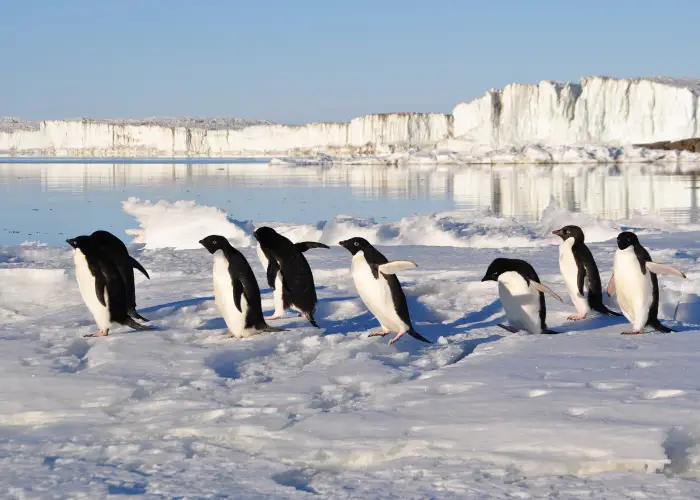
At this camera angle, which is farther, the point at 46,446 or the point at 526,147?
the point at 526,147

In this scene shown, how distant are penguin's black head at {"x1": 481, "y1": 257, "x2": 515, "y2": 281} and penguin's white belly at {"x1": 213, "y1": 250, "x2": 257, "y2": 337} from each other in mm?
1681

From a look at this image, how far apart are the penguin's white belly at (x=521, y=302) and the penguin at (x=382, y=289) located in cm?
78

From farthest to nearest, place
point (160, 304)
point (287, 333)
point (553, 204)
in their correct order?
point (553, 204) → point (160, 304) → point (287, 333)

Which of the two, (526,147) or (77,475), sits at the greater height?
(526,147)

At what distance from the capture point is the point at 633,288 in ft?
17.8

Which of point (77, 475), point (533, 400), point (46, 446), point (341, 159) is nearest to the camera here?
point (77, 475)

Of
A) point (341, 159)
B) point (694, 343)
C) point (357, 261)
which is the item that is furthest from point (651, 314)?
point (341, 159)

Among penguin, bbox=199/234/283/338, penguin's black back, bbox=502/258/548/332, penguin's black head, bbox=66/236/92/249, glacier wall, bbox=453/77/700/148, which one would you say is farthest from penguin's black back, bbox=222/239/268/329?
glacier wall, bbox=453/77/700/148

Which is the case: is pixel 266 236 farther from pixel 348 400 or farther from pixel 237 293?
pixel 348 400

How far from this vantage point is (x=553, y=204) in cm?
1394

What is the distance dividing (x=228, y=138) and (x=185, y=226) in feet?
350

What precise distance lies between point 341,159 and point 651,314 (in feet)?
239

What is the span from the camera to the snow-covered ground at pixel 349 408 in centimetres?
299

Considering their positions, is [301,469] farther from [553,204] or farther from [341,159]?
[341,159]
